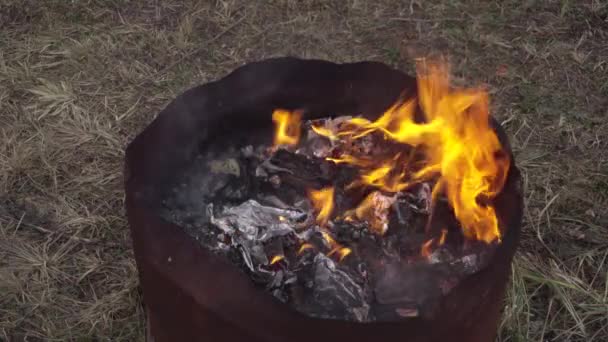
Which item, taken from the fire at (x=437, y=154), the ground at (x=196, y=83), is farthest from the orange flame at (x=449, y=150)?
the ground at (x=196, y=83)

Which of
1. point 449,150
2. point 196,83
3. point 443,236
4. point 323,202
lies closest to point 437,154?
point 449,150

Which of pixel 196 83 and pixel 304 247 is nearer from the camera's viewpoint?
pixel 304 247

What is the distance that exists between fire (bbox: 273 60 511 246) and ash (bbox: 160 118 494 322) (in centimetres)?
4

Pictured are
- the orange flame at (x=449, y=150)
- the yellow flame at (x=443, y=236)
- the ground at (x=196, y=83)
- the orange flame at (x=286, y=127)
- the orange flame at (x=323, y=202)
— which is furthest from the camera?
the ground at (x=196, y=83)

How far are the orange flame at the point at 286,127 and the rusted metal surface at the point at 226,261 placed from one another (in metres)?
0.04

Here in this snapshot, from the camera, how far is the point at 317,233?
2629mm

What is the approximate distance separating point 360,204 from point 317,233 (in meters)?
0.26

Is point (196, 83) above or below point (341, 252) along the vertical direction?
below

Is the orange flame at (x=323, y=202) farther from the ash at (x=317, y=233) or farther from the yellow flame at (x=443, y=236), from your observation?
A: the yellow flame at (x=443, y=236)

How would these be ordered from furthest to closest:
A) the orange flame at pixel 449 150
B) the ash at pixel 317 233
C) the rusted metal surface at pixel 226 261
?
the orange flame at pixel 449 150 < the ash at pixel 317 233 < the rusted metal surface at pixel 226 261

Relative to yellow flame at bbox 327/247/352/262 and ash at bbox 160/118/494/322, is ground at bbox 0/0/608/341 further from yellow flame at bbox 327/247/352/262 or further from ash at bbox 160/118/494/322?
yellow flame at bbox 327/247/352/262

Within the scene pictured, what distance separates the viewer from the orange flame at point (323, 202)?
2.75 meters

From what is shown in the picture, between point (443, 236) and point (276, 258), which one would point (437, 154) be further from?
point (276, 258)

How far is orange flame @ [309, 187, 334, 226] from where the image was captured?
275 centimetres
